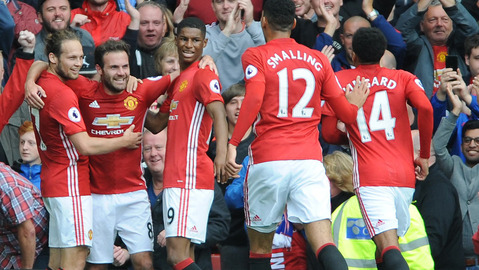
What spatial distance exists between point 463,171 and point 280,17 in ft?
10.6

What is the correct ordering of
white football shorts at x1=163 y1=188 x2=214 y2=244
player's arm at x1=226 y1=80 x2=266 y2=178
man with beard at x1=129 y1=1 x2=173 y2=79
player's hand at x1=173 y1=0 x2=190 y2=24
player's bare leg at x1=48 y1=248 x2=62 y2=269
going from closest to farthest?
player's arm at x1=226 y1=80 x2=266 y2=178 < white football shorts at x1=163 y1=188 x2=214 y2=244 < player's bare leg at x1=48 y1=248 x2=62 y2=269 < man with beard at x1=129 y1=1 x2=173 y2=79 < player's hand at x1=173 y1=0 x2=190 y2=24

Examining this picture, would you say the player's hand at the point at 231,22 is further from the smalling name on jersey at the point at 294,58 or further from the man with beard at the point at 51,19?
the smalling name on jersey at the point at 294,58

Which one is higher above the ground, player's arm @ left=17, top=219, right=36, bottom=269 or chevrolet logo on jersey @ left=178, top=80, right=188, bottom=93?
chevrolet logo on jersey @ left=178, top=80, right=188, bottom=93

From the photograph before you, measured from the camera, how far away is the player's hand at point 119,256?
9484 millimetres

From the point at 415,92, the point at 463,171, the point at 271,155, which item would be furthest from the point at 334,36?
the point at 271,155

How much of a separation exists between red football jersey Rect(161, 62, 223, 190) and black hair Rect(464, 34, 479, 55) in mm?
4413

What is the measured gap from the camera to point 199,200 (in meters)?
8.45

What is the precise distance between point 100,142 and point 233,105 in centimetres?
241

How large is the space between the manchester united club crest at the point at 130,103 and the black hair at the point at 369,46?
84.9 inches

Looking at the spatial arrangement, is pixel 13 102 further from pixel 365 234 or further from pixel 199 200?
pixel 365 234

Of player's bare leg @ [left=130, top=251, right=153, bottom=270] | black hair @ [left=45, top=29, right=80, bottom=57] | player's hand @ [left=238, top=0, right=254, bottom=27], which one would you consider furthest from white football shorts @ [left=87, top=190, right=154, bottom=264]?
player's hand @ [left=238, top=0, right=254, bottom=27]

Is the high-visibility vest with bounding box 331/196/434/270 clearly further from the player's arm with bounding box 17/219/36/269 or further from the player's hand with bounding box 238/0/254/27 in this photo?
the player's hand with bounding box 238/0/254/27

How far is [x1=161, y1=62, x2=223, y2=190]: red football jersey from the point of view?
8.42 metres

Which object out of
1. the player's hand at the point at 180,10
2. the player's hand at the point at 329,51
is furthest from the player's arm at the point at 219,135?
the player's hand at the point at 180,10
